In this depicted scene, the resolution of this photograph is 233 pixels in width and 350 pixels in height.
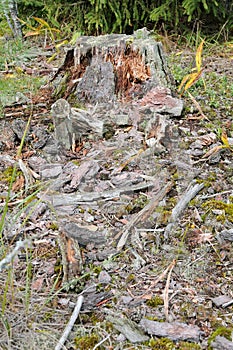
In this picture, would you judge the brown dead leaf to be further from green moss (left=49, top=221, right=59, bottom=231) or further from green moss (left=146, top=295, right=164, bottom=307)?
green moss (left=146, top=295, right=164, bottom=307)

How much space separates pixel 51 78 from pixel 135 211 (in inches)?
90.5

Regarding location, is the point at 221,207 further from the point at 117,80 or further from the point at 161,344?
the point at 117,80

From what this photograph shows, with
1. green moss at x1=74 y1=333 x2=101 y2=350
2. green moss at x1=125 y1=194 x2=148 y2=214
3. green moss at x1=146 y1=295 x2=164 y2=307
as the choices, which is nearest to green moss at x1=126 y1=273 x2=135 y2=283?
green moss at x1=146 y1=295 x2=164 y2=307

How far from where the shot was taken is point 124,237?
271cm

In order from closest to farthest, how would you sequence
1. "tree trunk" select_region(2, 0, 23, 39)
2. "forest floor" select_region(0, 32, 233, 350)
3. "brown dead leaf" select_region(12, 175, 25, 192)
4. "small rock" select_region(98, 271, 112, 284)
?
1. "forest floor" select_region(0, 32, 233, 350)
2. "small rock" select_region(98, 271, 112, 284)
3. "brown dead leaf" select_region(12, 175, 25, 192)
4. "tree trunk" select_region(2, 0, 23, 39)

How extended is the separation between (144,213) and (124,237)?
0.22 metres

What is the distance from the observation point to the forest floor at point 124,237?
2180 millimetres

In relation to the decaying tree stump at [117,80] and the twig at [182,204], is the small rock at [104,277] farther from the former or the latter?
the decaying tree stump at [117,80]

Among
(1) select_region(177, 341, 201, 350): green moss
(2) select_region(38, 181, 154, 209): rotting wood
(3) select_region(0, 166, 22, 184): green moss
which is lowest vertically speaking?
(1) select_region(177, 341, 201, 350): green moss

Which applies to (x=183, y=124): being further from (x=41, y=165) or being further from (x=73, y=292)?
(x=73, y=292)

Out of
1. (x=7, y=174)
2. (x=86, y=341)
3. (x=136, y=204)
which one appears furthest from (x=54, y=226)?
(x=86, y=341)

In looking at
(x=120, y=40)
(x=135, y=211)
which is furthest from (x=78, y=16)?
(x=135, y=211)

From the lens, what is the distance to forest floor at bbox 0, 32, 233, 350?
85.8 inches

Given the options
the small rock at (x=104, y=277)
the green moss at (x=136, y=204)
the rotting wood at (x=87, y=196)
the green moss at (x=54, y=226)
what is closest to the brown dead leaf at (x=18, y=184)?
the rotting wood at (x=87, y=196)
